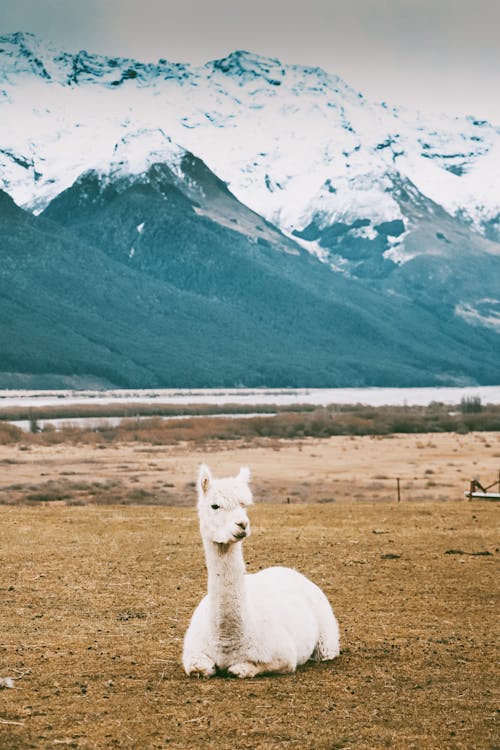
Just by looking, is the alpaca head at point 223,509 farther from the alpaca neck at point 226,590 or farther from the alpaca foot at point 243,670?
the alpaca foot at point 243,670

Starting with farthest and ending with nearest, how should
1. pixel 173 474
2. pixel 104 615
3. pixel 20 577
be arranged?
pixel 173 474 → pixel 20 577 → pixel 104 615

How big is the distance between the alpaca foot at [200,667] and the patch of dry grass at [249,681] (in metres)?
0.13

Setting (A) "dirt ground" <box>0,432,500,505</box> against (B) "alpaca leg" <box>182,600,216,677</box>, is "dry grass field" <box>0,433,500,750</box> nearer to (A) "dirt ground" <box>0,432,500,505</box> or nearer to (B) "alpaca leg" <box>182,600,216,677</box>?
(B) "alpaca leg" <box>182,600,216,677</box>

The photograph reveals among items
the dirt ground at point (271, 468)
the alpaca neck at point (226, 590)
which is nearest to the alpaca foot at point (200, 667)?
the alpaca neck at point (226, 590)

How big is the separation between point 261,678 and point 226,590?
2.75ft

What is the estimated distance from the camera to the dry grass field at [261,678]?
10.3m

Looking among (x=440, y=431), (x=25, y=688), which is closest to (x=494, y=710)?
(x=25, y=688)

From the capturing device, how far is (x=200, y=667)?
1170 cm

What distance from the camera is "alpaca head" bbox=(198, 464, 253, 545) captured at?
11305mm

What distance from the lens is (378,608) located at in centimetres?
1608

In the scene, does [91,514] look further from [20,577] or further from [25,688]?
[25,688]

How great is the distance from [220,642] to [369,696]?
136cm

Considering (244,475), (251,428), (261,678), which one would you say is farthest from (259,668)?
(251,428)

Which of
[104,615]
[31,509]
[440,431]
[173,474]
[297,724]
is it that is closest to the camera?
[297,724]
